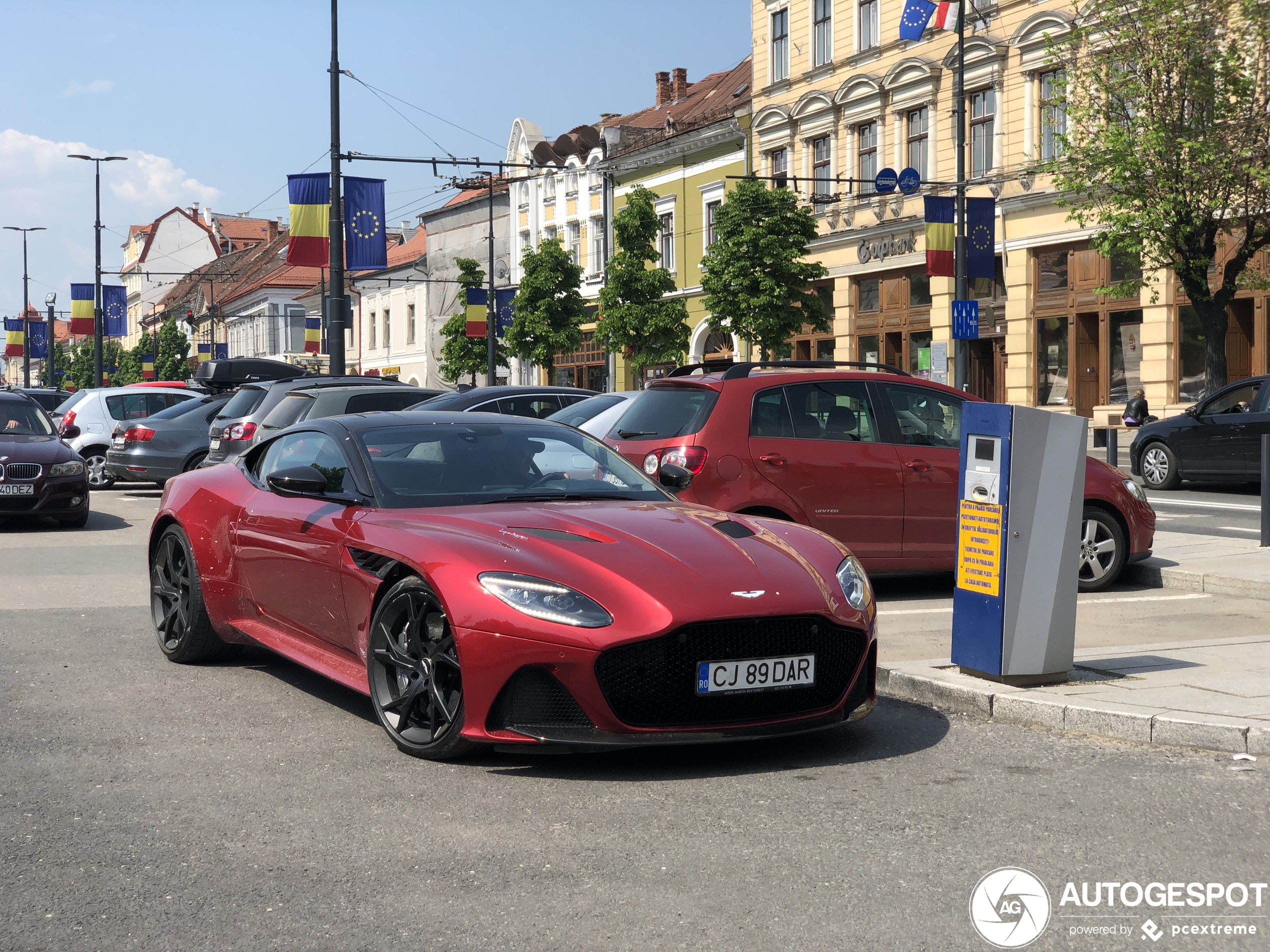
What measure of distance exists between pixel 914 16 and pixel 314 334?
40767 mm

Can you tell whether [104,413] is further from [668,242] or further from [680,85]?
[680,85]

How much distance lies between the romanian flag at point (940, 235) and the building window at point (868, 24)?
10.3m

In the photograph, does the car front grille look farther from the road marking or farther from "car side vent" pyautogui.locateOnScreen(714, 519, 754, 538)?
the road marking

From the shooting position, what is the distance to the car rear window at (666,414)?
9719 mm

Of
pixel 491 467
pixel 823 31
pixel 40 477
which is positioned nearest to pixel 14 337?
pixel 823 31

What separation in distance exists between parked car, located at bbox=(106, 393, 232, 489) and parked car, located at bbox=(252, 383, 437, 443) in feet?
18.6

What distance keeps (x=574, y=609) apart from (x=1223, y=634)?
4.98 meters

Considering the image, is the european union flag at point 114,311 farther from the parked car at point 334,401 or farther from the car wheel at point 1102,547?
the car wheel at point 1102,547

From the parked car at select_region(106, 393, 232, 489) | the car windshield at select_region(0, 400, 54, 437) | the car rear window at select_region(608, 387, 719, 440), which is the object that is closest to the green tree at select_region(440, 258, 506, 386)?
the parked car at select_region(106, 393, 232, 489)

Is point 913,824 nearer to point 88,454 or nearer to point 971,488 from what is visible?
point 971,488

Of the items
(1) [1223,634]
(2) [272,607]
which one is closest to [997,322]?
(1) [1223,634]

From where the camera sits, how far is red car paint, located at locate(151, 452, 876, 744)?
4992mm

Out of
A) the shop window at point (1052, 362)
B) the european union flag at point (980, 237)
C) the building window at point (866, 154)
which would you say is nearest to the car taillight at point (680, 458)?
the european union flag at point (980, 237)

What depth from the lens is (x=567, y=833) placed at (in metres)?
4.42
